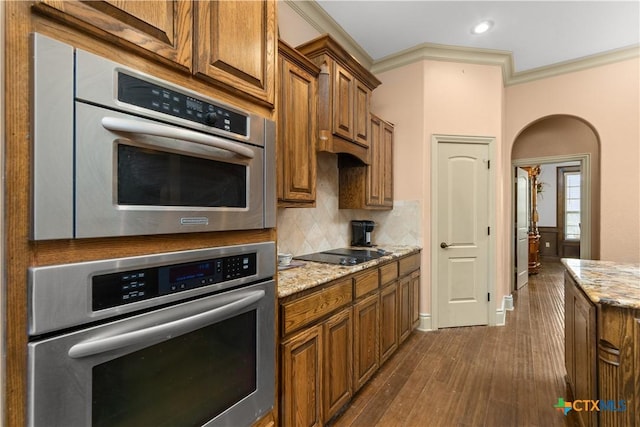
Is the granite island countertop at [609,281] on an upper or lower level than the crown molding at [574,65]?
lower

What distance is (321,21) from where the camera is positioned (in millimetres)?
2807

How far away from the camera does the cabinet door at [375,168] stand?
2.97m

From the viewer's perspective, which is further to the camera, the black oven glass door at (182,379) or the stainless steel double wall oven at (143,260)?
the black oven glass door at (182,379)

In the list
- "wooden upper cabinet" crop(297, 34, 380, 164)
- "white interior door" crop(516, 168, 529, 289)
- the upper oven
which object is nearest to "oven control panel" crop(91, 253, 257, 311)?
the upper oven

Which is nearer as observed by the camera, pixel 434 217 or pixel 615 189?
pixel 434 217

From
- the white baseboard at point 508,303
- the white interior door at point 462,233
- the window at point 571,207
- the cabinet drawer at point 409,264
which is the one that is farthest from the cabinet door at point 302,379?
the window at point 571,207

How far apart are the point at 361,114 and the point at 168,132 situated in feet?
7.00

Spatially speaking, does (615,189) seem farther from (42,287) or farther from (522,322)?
(42,287)

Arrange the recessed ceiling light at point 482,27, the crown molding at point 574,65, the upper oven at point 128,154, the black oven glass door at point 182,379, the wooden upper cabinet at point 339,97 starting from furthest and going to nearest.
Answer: the crown molding at point 574,65 → the recessed ceiling light at point 482,27 → the wooden upper cabinet at point 339,97 → the black oven glass door at point 182,379 → the upper oven at point 128,154

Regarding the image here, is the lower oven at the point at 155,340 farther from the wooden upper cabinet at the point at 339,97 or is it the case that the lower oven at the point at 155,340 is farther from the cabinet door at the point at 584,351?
the cabinet door at the point at 584,351

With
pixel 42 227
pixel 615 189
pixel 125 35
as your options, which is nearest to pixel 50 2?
pixel 125 35

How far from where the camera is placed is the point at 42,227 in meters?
0.62

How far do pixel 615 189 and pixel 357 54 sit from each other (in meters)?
3.45

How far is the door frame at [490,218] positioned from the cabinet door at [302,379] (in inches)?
84.0
